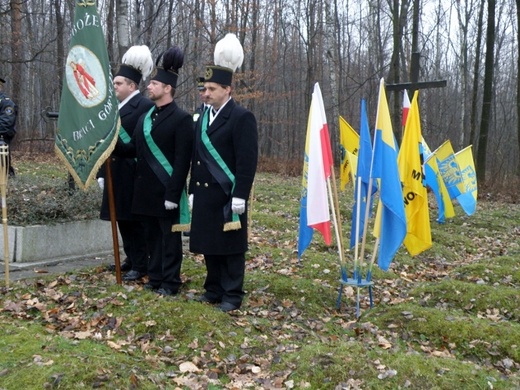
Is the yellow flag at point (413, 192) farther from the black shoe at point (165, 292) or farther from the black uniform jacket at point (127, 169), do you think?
the black uniform jacket at point (127, 169)

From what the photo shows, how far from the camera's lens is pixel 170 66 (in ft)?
19.5

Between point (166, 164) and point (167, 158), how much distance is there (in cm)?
6

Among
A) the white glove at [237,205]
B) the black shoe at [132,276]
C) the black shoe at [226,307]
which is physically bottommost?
the black shoe at [226,307]

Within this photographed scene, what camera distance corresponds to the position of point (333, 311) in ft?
21.7

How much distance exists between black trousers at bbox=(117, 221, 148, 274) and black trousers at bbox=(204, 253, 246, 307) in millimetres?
996

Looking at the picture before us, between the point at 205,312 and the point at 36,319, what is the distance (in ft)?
4.90

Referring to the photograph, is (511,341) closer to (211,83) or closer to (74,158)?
(211,83)

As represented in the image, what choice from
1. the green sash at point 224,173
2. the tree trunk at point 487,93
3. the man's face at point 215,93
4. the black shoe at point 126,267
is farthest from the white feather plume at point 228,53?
the tree trunk at point 487,93

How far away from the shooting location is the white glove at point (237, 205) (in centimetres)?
550

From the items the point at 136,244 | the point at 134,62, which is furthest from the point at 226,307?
the point at 134,62

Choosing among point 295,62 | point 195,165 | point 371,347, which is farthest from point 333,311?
point 295,62

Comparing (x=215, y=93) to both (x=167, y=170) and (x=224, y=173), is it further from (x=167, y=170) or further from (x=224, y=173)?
(x=167, y=170)

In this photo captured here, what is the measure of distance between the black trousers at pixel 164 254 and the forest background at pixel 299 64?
48.0ft

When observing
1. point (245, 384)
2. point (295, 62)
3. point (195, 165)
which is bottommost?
point (245, 384)
